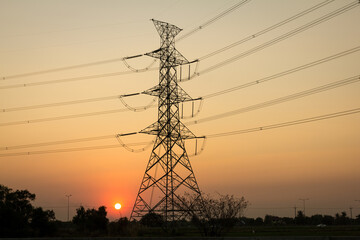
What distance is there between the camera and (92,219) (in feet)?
257

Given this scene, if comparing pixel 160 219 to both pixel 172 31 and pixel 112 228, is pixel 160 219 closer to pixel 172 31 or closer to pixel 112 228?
pixel 112 228

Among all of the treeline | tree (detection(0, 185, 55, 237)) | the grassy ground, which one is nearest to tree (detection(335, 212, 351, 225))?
the treeline

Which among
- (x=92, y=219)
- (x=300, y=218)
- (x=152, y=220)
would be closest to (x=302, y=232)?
(x=152, y=220)

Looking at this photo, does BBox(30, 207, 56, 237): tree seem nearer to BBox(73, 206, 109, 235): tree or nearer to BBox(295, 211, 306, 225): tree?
BBox(73, 206, 109, 235): tree

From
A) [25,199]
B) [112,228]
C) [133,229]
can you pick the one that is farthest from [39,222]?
[133,229]

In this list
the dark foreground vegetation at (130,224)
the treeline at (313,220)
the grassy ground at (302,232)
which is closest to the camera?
the dark foreground vegetation at (130,224)

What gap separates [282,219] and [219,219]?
289 ft

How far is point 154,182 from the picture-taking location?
47.4 m

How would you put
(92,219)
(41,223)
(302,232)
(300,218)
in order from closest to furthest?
(302,232) → (41,223) → (92,219) → (300,218)

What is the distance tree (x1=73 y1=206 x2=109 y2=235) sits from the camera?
7344cm

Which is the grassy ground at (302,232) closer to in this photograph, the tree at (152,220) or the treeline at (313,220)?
the tree at (152,220)

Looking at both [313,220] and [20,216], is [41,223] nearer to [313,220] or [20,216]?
[20,216]

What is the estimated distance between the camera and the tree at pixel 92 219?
241 ft

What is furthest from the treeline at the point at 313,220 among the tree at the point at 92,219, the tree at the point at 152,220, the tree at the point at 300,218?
the tree at the point at 152,220
